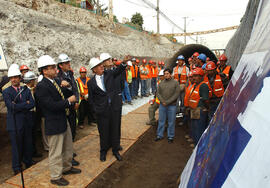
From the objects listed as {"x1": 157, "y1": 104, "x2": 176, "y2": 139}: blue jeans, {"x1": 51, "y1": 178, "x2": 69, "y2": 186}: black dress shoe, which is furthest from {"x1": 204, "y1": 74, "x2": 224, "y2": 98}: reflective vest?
{"x1": 51, "y1": 178, "x2": 69, "y2": 186}: black dress shoe

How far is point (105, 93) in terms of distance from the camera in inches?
157

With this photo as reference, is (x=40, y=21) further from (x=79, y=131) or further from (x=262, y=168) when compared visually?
(x=262, y=168)

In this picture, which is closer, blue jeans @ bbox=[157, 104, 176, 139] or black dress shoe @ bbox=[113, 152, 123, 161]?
black dress shoe @ bbox=[113, 152, 123, 161]

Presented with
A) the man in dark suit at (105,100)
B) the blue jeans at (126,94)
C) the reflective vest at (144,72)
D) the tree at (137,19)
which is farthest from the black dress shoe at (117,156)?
the tree at (137,19)

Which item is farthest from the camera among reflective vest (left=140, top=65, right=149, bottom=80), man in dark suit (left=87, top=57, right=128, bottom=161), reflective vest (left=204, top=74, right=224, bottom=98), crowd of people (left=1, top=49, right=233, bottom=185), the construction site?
reflective vest (left=140, top=65, right=149, bottom=80)

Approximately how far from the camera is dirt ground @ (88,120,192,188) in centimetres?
358

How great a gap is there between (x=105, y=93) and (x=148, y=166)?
1813 millimetres

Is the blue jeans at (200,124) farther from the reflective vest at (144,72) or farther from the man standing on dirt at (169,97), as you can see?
the reflective vest at (144,72)

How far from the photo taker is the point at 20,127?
392 centimetres

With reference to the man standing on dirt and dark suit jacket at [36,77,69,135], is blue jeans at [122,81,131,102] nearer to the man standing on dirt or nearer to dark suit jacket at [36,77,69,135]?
the man standing on dirt

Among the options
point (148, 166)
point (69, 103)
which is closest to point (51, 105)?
point (69, 103)

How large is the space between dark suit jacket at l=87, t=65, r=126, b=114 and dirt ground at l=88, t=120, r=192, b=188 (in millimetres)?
1218

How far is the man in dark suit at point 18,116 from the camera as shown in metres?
3.79

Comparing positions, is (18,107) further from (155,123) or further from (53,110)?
(155,123)
